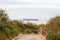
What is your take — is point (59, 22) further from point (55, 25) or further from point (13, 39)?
point (13, 39)

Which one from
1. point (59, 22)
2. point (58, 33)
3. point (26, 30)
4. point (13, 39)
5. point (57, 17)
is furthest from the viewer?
point (26, 30)

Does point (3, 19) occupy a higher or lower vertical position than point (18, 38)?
higher

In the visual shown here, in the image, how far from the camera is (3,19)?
67.8 feet

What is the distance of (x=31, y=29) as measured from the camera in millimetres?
24719

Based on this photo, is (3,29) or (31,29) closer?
(3,29)

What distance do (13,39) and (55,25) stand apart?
10.6 feet

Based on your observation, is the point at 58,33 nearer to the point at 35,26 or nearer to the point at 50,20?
the point at 50,20

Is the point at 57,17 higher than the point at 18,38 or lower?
higher

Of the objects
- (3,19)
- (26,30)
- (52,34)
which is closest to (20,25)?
(26,30)

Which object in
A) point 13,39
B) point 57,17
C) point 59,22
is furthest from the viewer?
point 57,17

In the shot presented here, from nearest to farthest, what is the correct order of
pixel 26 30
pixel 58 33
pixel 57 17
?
pixel 58 33 < pixel 57 17 < pixel 26 30

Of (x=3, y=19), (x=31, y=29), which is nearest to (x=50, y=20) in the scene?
(x=3, y=19)

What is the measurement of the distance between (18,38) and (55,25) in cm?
330

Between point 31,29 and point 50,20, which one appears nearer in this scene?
point 50,20
